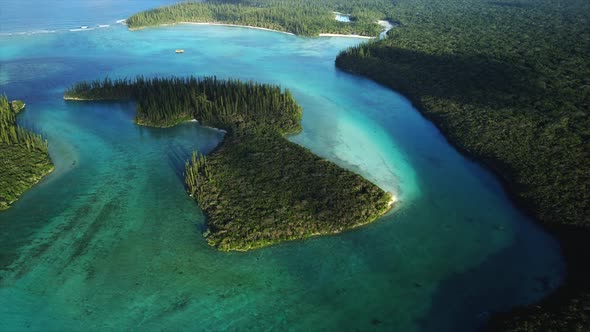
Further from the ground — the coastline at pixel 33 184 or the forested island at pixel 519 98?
the forested island at pixel 519 98

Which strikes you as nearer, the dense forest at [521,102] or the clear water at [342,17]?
the dense forest at [521,102]

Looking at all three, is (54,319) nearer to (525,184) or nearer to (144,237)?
(144,237)

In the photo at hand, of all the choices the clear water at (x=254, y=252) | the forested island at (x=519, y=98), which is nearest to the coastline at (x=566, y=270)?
the forested island at (x=519, y=98)

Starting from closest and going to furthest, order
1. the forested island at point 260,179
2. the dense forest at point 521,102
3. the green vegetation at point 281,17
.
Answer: the dense forest at point 521,102, the forested island at point 260,179, the green vegetation at point 281,17

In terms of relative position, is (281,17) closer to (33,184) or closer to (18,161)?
(18,161)

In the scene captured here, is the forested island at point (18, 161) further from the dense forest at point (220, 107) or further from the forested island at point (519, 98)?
the forested island at point (519, 98)

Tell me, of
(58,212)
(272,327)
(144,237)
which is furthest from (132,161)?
(272,327)
